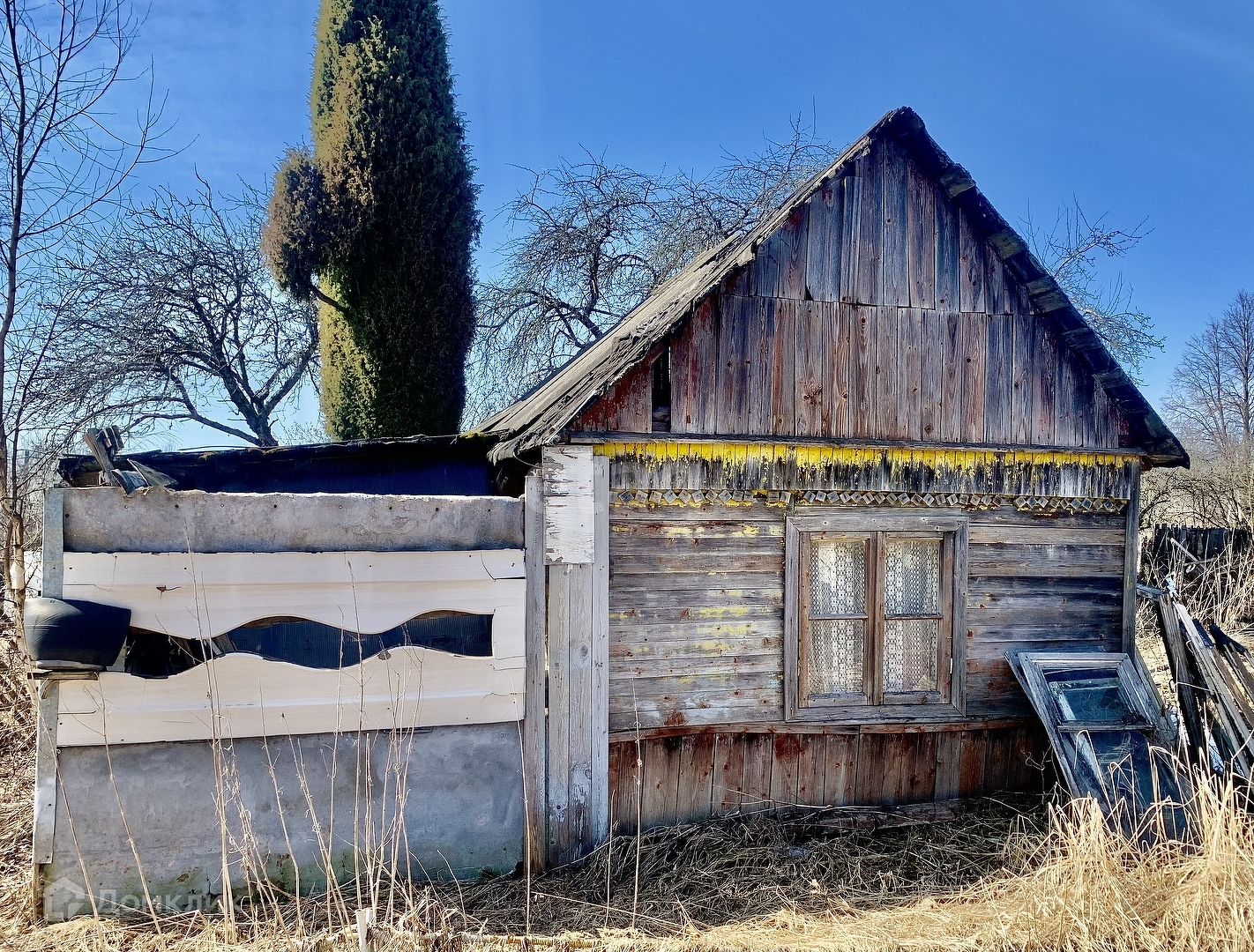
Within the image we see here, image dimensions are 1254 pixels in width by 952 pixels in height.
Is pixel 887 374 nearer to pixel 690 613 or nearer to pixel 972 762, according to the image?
pixel 690 613

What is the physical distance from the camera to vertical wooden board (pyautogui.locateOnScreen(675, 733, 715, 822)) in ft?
18.3

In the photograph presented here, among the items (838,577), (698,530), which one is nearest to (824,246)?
(698,530)

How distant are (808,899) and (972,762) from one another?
87.0 inches

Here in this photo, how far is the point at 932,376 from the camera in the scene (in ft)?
19.7

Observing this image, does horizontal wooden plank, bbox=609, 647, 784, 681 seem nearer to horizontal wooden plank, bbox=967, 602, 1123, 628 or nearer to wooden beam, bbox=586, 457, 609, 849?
wooden beam, bbox=586, 457, 609, 849

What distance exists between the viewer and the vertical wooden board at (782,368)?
568 cm

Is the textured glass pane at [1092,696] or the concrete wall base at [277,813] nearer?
the concrete wall base at [277,813]

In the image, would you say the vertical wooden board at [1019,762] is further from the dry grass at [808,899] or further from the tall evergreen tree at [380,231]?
the tall evergreen tree at [380,231]

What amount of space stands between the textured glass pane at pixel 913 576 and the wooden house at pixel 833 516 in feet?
0.05

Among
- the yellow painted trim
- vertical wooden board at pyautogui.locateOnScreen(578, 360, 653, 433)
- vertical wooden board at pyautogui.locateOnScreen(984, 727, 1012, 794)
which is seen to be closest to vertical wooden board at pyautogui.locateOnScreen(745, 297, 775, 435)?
the yellow painted trim

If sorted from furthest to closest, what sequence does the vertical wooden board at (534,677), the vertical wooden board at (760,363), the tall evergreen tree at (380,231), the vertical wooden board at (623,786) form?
the tall evergreen tree at (380,231) → the vertical wooden board at (760,363) → the vertical wooden board at (623,786) → the vertical wooden board at (534,677)

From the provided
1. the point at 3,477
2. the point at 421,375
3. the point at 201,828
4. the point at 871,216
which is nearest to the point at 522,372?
the point at 421,375

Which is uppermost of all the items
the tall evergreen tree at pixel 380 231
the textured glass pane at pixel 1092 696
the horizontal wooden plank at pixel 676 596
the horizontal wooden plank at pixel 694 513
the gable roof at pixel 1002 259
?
the tall evergreen tree at pixel 380 231

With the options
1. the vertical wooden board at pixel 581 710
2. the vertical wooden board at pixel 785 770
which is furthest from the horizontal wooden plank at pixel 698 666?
the vertical wooden board at pixel 785 770
